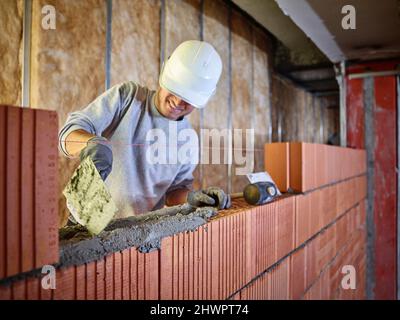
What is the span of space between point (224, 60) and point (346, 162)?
252 cm

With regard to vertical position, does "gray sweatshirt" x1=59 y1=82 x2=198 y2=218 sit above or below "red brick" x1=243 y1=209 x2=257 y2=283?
above

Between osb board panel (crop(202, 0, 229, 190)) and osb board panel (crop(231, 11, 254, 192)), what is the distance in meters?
0.26

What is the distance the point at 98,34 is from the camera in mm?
3408

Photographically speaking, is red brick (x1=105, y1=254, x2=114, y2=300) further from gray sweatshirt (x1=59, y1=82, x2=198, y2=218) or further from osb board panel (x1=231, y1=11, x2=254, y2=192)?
osb board panel (x1=231, y1=11, x2=254, y2=192)

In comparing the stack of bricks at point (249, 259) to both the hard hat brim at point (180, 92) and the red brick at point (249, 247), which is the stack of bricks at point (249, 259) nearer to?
the red brick at point (249, 247)

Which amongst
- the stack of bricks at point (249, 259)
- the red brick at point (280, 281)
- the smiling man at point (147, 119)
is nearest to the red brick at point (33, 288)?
the stack of bricks at point (249, 259)

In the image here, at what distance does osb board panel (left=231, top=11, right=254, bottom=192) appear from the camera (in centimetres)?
592

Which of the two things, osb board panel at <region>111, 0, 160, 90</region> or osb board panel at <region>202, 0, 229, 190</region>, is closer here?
osb board panel at <region>111, 0, 160, 90</region>

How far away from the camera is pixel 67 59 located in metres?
3.12

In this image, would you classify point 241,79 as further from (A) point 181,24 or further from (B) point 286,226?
(B) point 286,226

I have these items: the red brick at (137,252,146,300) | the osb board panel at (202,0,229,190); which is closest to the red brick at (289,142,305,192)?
the red brick at (137,252,146,300)

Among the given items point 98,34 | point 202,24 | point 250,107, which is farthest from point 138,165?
point 250,107

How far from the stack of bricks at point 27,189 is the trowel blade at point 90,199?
0.26m

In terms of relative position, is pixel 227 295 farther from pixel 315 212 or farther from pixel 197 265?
pixel 315 212
